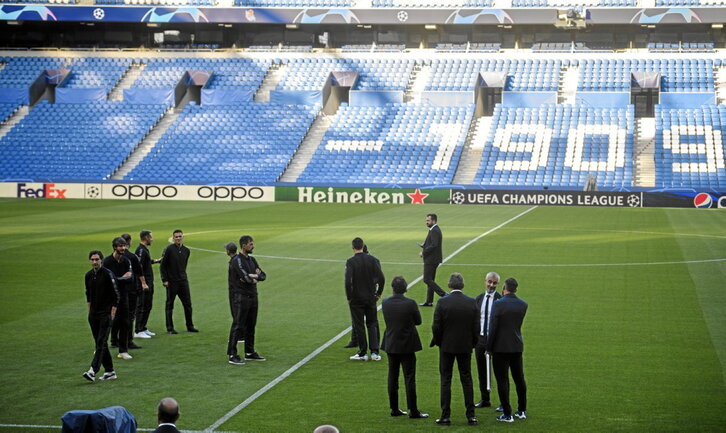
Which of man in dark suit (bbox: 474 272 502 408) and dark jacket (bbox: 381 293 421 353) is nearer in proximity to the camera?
dark jacket (bbox: 381 293 421 353)

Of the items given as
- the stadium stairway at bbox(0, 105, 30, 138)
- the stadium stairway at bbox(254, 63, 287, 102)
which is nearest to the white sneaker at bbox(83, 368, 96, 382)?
the stadium stairway at bbox(0, 105, 30, 138)

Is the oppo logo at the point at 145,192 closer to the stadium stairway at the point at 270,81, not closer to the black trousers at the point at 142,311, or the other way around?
the stadium stairway at the point at 270,81

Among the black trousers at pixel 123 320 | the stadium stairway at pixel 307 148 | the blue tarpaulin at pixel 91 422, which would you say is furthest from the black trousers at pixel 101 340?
the stadium stairway at pixel 307 148

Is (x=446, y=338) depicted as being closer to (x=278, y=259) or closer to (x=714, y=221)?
(x=278, y=259)

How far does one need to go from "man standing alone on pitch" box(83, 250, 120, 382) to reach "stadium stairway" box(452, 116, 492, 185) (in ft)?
153

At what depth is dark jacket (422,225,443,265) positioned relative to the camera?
68.1 feet

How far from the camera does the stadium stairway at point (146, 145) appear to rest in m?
64.0

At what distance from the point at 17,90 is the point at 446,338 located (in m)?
67.7

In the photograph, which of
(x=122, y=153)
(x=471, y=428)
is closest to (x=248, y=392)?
(x=471, y=428)

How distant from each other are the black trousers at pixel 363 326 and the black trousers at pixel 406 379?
3.10 meters

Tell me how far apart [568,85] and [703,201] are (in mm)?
19496

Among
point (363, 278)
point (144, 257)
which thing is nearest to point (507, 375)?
point (363, 278)

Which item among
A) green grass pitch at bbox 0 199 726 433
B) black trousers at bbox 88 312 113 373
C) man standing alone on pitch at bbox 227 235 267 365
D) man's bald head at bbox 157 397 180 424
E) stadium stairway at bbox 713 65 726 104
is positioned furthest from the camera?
stadium stairway at bbox 713 65 726 104

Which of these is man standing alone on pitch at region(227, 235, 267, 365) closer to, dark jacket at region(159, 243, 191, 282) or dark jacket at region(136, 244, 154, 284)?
dark jacket at region(136, 244, 154, 284)
